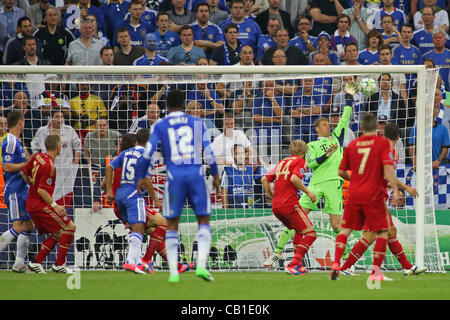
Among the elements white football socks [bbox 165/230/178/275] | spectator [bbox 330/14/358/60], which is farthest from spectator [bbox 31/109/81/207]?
spectator [bbox 330/14/358/60]

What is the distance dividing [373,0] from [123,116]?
6.98m

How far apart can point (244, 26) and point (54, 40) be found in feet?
13.4

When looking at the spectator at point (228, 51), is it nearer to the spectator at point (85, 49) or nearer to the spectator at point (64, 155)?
the spectator at point (85, 49)

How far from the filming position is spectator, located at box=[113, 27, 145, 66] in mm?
16328

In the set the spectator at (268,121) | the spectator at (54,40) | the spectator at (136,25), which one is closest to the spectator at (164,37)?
the spectator at (136,25)

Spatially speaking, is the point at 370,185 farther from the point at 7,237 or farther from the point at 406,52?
the point at 406,52

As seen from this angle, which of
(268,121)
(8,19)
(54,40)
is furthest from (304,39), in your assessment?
(8,19)

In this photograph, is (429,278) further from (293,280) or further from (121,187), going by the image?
(121,187)

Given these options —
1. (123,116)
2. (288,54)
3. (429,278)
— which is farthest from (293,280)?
(288,54)

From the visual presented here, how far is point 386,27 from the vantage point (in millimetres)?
17281

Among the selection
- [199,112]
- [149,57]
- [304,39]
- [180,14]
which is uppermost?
[180,14]

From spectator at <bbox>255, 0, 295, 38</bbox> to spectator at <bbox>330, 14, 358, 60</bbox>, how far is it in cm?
100

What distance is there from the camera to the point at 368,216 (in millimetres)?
9977

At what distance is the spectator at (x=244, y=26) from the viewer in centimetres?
1703
